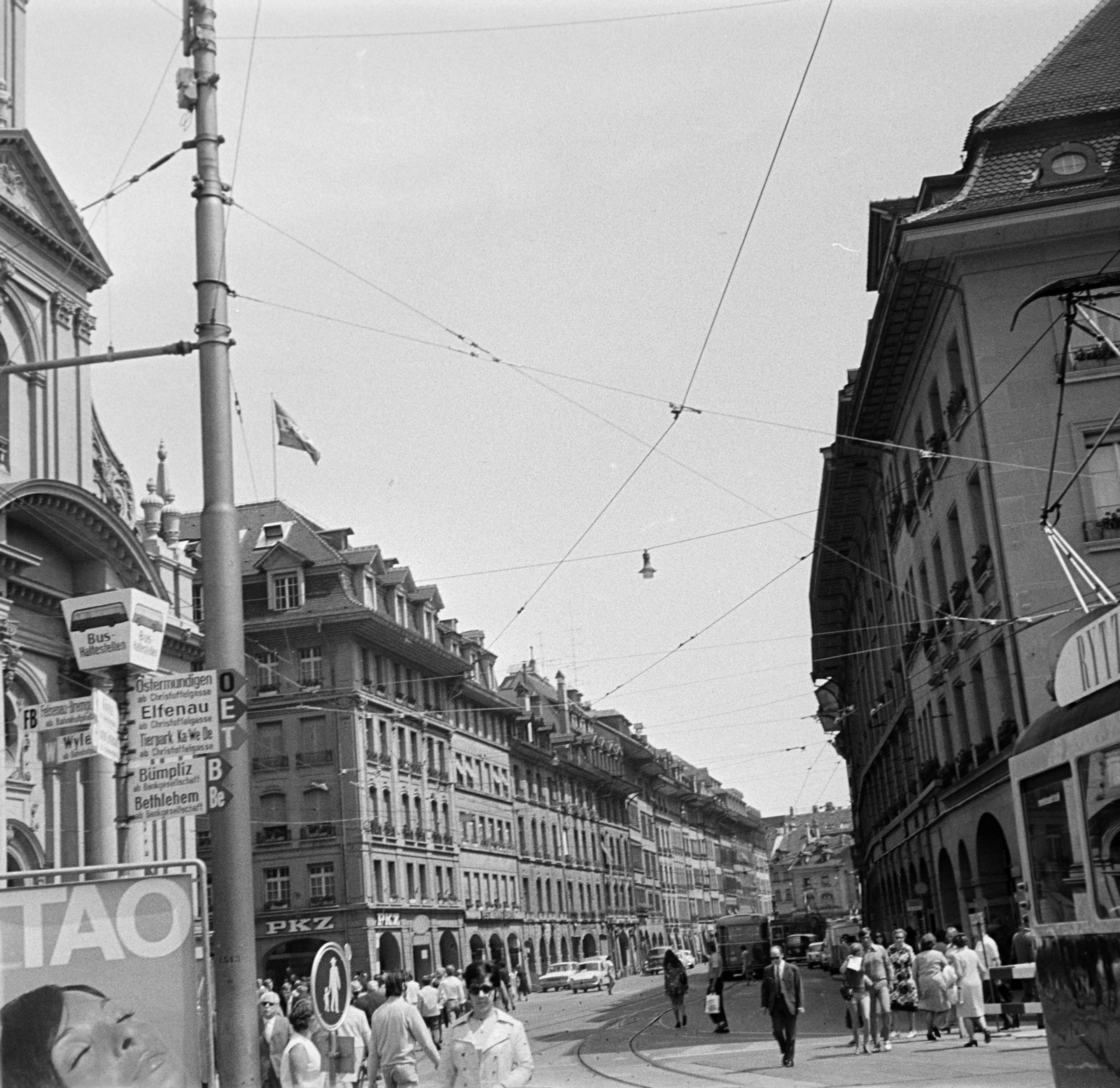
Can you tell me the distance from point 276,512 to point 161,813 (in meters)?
62.3

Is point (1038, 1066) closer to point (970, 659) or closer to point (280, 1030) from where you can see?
point (280, 1030)

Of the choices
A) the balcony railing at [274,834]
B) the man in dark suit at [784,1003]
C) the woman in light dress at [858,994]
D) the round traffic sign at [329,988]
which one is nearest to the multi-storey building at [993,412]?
the woman in light dress at [858,994]

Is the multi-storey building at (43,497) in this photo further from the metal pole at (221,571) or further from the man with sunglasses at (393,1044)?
the metal pole at (221,571)

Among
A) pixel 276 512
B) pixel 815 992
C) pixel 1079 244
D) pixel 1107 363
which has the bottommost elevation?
pixel 815 992

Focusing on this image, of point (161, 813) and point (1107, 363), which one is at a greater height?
point (1107, 363)

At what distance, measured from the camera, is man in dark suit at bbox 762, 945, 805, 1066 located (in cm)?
2098

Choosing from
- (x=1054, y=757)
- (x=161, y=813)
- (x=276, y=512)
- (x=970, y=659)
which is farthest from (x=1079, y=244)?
(x=276, y=512)

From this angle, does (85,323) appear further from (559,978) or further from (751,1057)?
(559,978)

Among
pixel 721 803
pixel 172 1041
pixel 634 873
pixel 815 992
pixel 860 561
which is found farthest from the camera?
pixel 721 803

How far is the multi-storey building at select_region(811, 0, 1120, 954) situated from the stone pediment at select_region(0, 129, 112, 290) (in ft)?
63.5

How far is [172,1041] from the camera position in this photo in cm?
787

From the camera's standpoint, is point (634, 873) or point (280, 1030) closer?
point (280, 1030)

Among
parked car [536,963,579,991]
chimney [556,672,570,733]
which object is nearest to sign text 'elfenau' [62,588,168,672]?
parked car [536,963,579,991]

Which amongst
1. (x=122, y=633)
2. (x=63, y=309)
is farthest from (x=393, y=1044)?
(x=63, y=309)
